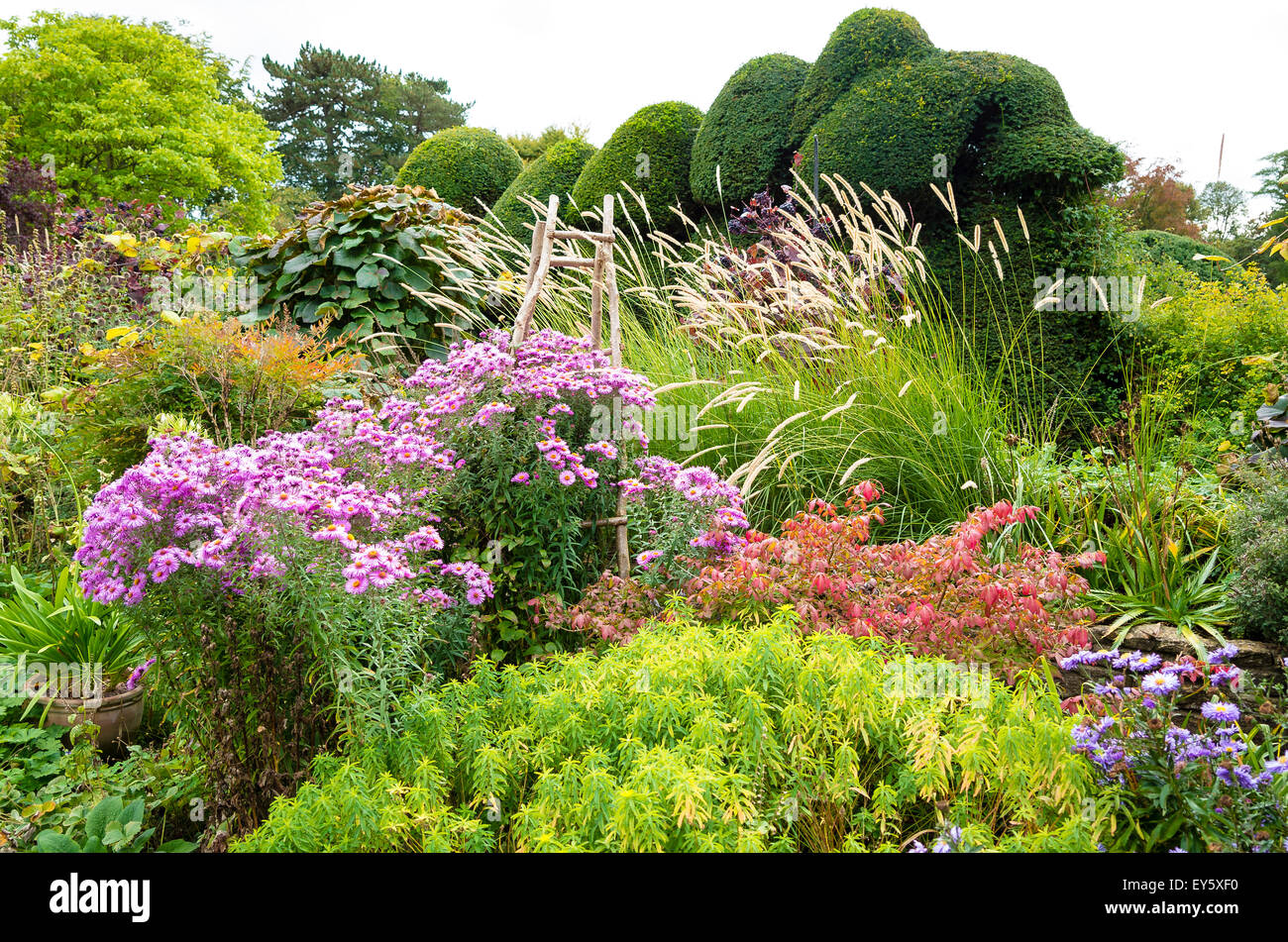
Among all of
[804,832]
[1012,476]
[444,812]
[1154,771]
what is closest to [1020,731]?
[1154,771]

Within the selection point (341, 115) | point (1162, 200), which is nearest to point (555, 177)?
point (1162, 200)

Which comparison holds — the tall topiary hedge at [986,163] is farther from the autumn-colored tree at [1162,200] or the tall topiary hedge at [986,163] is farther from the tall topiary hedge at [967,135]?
the autumn-colored tree at [1162,200]

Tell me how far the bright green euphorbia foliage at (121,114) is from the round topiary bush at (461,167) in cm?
739

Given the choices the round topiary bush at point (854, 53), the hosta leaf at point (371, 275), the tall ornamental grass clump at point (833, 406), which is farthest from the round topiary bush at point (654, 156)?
the tall ornamental grass clump at point (833, 406)

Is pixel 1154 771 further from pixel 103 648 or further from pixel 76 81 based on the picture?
pixel 76 81

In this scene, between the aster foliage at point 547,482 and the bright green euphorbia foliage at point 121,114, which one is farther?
the bright green euphorbia foliage at point 121,114

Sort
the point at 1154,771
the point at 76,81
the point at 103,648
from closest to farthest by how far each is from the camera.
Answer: the point at 1154,771 → the point at 103,648 → the point at 76,81

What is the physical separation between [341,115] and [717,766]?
2831cm

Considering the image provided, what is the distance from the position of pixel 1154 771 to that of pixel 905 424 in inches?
87.0

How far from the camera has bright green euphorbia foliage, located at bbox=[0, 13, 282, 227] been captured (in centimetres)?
1664

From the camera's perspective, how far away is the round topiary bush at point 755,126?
323 inches

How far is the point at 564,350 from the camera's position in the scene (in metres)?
3.56

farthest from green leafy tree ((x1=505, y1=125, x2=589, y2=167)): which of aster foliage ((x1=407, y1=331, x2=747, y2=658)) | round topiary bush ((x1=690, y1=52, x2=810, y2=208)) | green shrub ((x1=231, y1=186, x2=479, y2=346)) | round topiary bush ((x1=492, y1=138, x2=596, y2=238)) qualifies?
aster foliage ((x1=407, y1=331, x2=747, y2=658))

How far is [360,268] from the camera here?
533 cm
